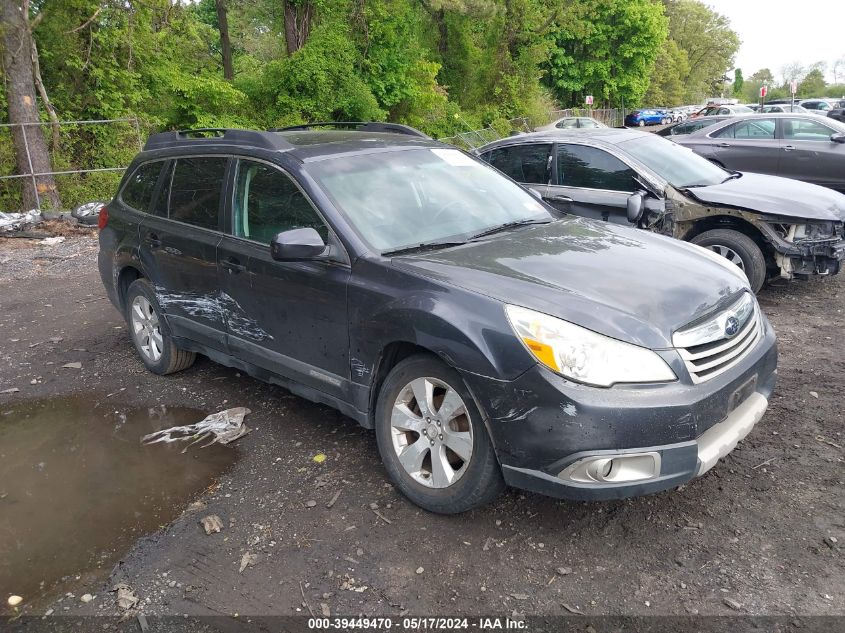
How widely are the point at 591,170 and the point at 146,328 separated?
456 cm

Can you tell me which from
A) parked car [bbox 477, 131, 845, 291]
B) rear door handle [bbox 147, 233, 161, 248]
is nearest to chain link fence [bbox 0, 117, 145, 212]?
rear door handle [bbox 147, 233, 161, 248]

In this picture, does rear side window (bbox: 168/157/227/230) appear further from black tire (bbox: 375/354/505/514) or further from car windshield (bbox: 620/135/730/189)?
car windshield (bbox: 620/135/730/189)

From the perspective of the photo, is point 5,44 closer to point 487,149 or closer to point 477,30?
point 487,149

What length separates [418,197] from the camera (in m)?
4.03

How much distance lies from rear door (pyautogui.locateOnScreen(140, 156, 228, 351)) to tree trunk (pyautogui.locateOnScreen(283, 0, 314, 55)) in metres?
18.0

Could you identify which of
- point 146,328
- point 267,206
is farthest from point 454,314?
point 146,328

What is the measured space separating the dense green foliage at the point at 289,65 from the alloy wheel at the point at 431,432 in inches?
544

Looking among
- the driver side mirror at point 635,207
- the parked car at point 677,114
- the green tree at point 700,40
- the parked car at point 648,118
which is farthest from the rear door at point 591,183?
the green tree at point 700,40

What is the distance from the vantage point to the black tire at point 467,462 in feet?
10.1

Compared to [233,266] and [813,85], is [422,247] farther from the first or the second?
[813,85]

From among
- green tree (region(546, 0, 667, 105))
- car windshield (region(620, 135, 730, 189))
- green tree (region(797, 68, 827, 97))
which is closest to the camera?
car windshield (region(620, 135, 730, 189))

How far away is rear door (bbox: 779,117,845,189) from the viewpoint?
10828 millimetres

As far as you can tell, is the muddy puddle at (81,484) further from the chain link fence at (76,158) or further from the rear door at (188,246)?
the chain link fence at (76,158)

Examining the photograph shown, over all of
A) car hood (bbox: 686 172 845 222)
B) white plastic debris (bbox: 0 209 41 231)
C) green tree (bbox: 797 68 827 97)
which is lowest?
white plastic debris (bbox: 0 209 41 231)
